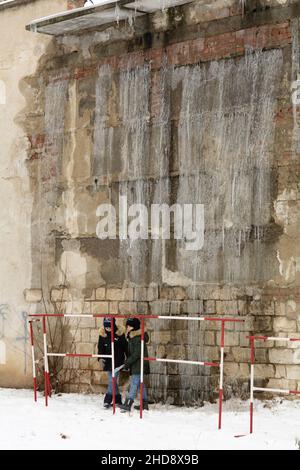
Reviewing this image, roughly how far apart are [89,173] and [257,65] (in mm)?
2974

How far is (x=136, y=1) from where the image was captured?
440 inches

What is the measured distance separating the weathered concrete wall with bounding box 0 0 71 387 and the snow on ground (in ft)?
4.62

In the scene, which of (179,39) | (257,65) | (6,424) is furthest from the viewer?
(179,39)

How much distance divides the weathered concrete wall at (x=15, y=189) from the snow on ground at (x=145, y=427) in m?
1.41

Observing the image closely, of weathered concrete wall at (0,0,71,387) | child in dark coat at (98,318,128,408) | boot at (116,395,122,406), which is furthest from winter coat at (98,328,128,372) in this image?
weathered concrete wall at (0,0,71,387)

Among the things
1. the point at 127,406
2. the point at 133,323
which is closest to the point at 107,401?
the point at 127,406

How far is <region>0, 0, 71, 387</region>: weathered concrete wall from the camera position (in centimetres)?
1268

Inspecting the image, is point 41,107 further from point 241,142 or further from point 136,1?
point 241,142

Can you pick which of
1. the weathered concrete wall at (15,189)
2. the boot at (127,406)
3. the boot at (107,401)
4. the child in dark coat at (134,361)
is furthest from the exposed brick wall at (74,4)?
the boot at (127,406)

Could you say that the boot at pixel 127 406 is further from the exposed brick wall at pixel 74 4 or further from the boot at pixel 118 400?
the exposed brick wall at pixel 74 4

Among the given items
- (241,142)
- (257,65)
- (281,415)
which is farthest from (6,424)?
(257,65)

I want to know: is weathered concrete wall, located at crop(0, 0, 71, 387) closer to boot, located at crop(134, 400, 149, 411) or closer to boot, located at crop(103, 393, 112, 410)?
boot, located at crop(103, 393, 112, 410)

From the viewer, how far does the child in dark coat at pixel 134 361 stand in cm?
1051

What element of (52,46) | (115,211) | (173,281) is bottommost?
(173,281)
